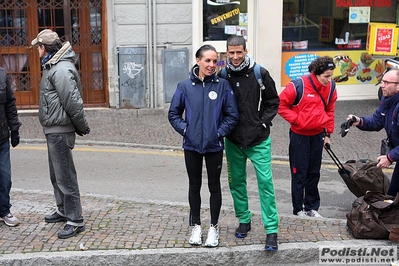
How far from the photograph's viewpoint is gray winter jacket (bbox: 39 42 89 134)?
5703mm

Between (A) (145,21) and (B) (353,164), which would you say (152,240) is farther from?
(A) (145,21)

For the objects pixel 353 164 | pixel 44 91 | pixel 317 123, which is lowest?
pixel 353 164

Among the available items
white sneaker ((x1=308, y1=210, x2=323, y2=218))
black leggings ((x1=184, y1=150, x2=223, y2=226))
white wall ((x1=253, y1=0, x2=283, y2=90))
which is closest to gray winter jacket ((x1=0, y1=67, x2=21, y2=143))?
black leggings ((x1=184, y1=150, x2=223, y2=226))

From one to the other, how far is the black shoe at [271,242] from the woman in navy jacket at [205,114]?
19.2 inches

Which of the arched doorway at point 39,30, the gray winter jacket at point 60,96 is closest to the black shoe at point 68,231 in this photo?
the gray winter jacket at point 60,96

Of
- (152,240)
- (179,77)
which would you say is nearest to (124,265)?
(152,240)

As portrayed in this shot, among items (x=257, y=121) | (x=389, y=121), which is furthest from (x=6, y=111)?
(x=389, y=121)

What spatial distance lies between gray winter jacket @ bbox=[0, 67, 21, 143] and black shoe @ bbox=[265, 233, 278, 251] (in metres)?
2.71

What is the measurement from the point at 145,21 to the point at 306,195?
692 cm

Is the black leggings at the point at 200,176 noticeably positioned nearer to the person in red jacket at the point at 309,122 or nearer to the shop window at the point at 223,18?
the person in red jacket at the point at 309,122

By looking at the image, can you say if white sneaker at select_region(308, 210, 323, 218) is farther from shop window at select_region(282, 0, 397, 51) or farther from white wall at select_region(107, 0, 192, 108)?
shop window at select_region(282, 0, 397, 51)

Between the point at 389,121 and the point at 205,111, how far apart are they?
7.05 feet

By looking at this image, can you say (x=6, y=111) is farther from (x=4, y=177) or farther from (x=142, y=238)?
(x=142, y=238)

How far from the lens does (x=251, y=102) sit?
18.8 ft
